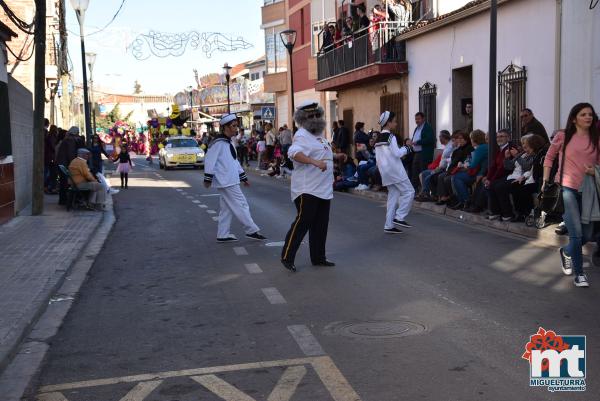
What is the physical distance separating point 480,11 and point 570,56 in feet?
14.9

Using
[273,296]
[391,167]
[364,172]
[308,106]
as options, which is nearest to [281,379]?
[273,296]

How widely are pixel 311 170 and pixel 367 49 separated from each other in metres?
19.4

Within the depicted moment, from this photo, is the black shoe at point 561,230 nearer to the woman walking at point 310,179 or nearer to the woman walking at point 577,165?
the woman walking at point 577,165

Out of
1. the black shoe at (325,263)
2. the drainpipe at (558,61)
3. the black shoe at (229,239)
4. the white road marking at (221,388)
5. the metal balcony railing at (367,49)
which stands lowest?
the black shoe at (229,239)

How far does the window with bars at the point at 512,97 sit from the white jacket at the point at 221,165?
28.8ft

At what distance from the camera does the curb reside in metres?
5.41

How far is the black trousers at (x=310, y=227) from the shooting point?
9.30 metres

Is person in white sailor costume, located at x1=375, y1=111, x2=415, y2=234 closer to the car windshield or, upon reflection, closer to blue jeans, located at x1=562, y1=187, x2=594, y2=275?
blue jeans, located at x1=562, y1=187, x2=594, y2=275

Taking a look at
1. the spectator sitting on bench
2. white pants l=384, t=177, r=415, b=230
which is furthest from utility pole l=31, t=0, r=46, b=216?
white pants l=384, t=177, r=415, b=230

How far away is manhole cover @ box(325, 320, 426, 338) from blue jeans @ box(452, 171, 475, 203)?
348 inches

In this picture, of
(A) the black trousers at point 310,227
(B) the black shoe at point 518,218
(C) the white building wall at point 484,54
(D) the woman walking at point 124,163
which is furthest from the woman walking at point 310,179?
(D) the woman walking at point 124,163

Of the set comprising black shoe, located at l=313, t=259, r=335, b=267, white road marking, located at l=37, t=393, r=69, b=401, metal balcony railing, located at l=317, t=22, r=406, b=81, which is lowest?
black shoe, located at l=313, t=259, r=335, b=267

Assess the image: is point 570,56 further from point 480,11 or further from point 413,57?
point 413,57

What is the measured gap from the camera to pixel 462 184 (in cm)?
1529
